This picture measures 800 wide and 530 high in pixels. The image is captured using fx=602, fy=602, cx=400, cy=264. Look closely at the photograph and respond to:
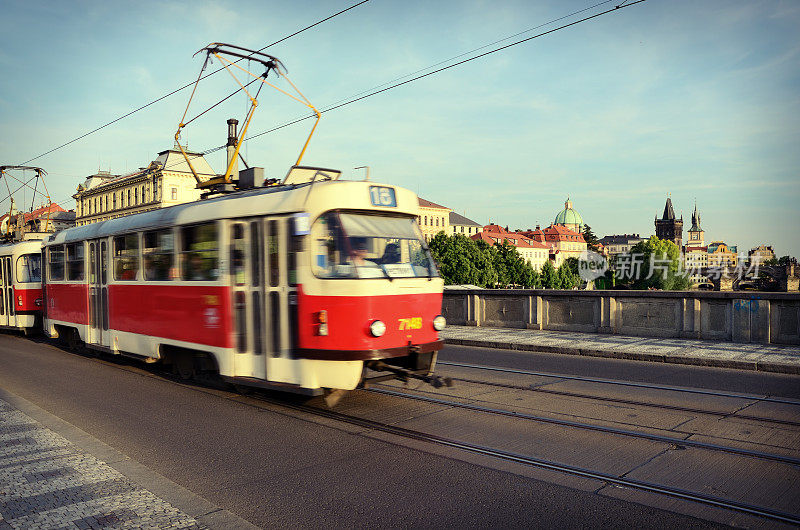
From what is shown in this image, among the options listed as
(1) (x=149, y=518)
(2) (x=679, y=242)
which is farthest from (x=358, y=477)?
(2) (x=679, y=242)

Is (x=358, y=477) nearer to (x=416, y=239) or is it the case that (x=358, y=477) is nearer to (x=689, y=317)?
(x=416, y=239)

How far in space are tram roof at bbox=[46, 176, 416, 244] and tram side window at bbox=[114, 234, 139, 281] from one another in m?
0.16

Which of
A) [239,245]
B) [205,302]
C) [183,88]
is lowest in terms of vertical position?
[205,302]

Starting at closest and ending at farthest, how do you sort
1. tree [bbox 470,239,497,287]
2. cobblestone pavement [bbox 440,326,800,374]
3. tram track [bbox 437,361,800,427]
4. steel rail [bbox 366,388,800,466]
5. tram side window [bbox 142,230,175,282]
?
steel rail [bbox 366,388,800,466]
tram track [bbox 437,361,800,427]
tram side window [bbox 142,230,175,282]
cobblestone pavement [bbox 440,326,800,374]
tree [bbox 470,239,497,287]

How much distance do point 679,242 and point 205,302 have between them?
21135cm

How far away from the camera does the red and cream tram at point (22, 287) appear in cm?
1816

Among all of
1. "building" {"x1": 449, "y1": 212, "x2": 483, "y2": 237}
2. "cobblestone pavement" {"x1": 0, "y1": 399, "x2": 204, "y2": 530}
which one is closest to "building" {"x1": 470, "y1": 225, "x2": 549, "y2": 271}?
"building" {"x1": 449, "y1": 212, "x2": 483, "y2": 237}

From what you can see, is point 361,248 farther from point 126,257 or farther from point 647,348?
point 647,348

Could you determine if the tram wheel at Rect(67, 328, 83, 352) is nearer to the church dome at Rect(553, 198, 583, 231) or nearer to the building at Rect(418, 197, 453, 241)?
the building at Rect(418, 197, 453, 241)

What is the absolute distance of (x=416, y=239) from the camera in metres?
7.86

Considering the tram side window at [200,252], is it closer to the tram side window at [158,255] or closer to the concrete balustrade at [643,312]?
the tram side window at [158,255]

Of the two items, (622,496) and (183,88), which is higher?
(183,88)

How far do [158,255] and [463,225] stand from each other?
141 metres

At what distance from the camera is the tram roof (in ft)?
23.7
